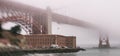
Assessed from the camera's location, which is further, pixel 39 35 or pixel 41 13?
pixel 41 13

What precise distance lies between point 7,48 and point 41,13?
75726 mm

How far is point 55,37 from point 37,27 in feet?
→ 19.0

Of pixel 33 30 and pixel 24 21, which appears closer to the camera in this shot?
pixel 24 21

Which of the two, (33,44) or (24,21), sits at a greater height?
(24,21)

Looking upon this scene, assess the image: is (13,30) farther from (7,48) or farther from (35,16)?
(35,16)

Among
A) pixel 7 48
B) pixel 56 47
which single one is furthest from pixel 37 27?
pixel 7 48

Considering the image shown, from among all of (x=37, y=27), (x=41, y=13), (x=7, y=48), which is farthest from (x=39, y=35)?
(x=7, y=48)

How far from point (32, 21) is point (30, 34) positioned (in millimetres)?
4412

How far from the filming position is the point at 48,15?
290ft

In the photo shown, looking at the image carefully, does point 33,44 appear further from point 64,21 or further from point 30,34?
point 64,21

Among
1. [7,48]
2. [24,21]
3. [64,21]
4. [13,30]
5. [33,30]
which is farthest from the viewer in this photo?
[64,21]

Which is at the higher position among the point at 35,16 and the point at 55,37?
the point at 35,16

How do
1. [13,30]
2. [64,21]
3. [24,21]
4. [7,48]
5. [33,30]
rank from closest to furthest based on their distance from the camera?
[13,30]
[7,48]
[24,21]
[33,30]
[64,21]

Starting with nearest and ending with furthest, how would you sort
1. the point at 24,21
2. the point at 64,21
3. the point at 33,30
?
the point at 24,21 < the point at 33,30 < the point at 64,21
